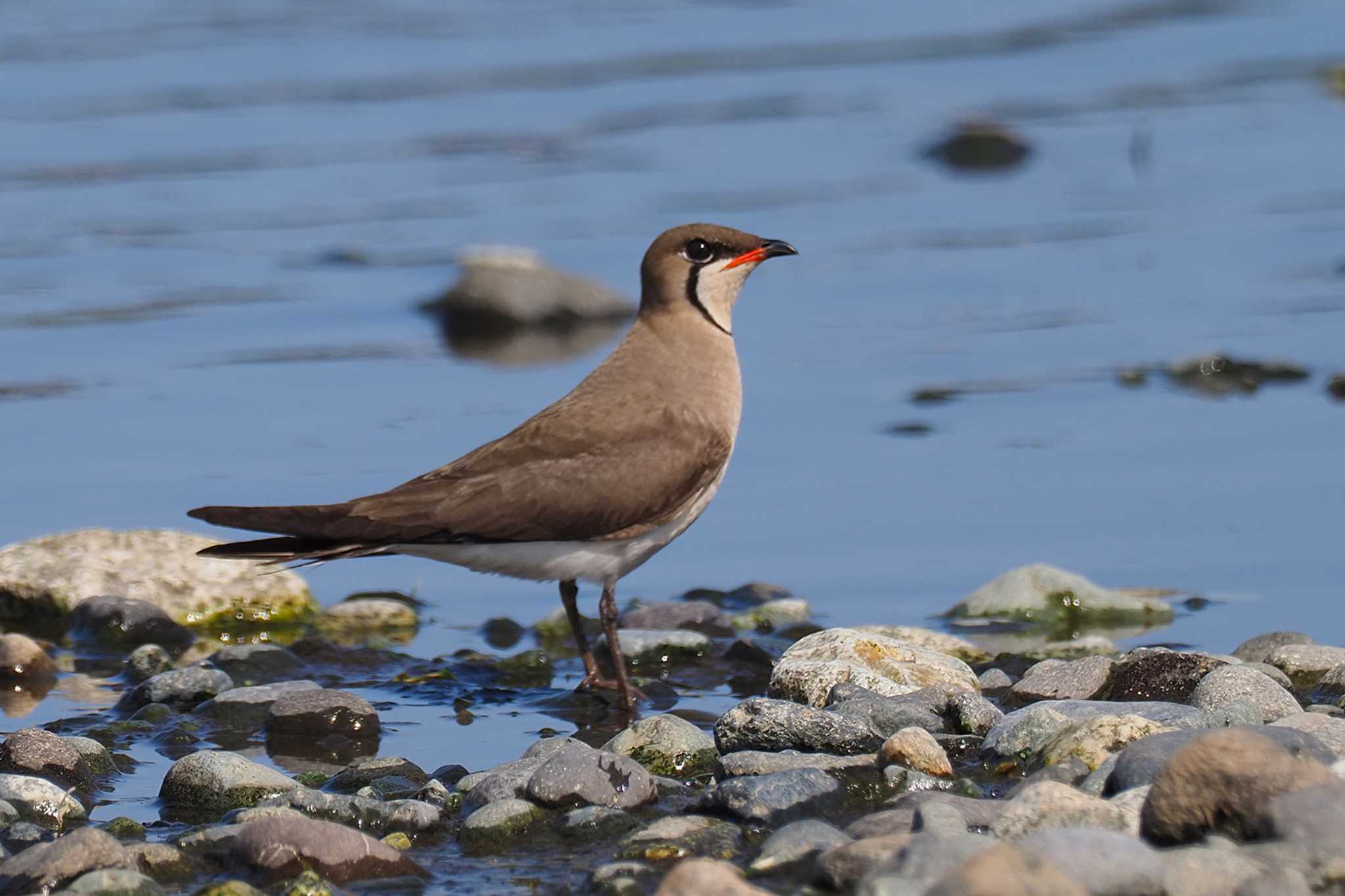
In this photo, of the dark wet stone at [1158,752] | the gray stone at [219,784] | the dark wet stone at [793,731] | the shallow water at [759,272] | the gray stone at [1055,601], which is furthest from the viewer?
the shallow water at [759,272]

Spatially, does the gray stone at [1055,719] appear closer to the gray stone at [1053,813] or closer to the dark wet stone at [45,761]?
the gray stone at [1053,813]

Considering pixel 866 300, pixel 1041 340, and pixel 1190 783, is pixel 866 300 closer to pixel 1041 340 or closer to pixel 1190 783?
pixel 1041 340

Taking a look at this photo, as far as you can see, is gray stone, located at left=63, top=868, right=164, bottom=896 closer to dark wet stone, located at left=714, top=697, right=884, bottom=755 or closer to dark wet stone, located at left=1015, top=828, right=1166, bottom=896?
dark wet stone, located at left=714, top=697, right=884, bottom=755

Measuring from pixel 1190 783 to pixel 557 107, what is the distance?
1477 centimetres

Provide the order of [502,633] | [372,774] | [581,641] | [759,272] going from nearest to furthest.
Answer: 1. [372,774]
2. [581,641]
3. [502,633]
4. [759,272]

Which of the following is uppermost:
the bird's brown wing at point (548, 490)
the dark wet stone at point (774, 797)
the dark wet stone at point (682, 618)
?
the bird's brown wing at point (548, 490)

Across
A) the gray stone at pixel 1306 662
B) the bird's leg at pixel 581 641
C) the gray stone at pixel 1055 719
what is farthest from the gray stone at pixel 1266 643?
the bird's leg at pixel 581 641

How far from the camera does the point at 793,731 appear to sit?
642 cm

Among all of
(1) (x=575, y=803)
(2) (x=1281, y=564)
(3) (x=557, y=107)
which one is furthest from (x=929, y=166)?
(1) (x=575, y=803)

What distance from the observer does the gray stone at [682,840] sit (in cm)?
555

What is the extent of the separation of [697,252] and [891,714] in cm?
239

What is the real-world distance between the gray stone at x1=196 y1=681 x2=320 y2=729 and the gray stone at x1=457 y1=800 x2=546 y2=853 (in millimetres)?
1659

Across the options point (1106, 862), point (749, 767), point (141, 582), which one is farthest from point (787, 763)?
point (141, 582)

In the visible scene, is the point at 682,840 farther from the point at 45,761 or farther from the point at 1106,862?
the point at 45,761
